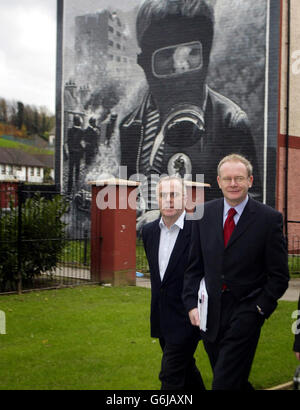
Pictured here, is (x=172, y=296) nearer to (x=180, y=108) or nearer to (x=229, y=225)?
(x=229, y=225)

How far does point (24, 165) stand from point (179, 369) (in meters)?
83.8

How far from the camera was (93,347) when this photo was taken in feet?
23.4

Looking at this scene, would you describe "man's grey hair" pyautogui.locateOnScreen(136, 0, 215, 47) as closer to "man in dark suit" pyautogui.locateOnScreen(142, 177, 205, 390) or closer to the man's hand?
"man in dark suit" pyautogui.locateOnScreen(142, 177, 205, 390)

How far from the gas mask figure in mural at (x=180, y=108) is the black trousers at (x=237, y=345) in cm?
1685

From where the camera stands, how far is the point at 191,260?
14.9ft

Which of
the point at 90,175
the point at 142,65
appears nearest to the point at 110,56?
the point at 142,65

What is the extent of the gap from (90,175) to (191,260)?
20.4 meters

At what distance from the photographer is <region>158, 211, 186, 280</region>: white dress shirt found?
500 cm

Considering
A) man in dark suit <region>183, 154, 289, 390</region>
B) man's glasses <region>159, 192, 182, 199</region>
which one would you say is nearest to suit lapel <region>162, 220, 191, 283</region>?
man's glasses <region>159, 192, 182, 199</region>

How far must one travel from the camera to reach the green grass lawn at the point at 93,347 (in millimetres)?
5824

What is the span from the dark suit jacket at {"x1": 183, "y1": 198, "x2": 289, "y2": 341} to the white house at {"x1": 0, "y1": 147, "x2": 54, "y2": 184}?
2766 inches

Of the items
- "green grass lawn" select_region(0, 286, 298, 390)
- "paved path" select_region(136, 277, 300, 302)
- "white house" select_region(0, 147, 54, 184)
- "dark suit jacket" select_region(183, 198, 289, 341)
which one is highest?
"white house" select_region(0, 147, 54, 184)
